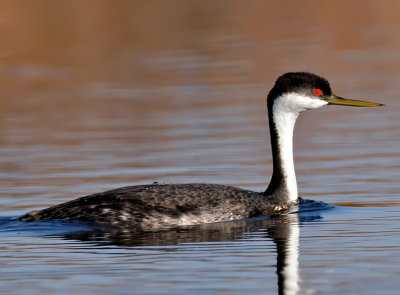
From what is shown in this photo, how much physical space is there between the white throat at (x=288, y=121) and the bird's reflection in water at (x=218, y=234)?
27.5 inches

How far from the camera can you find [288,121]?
14023 millimetres

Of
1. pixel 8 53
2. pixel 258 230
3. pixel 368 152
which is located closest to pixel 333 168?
pixel 368 152

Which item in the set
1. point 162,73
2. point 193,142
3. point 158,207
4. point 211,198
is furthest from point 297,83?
point 162,73

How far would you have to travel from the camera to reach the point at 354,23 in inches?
1326

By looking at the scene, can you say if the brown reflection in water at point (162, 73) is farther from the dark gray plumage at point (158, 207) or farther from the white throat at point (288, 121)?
the dark gray plumage at point (158, 207)

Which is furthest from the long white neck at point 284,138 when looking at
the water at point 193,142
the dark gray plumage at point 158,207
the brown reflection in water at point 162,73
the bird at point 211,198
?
the brown reflection in water at point 162,73

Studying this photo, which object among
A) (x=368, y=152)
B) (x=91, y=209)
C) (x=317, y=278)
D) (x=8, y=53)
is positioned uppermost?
(x=8, y=53)

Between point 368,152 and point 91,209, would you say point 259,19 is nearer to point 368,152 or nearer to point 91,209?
point 368,152

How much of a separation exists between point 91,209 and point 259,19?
23.3 m

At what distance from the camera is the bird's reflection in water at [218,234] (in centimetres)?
1159

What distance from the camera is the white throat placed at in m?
13.8

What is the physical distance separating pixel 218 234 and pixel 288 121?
7.84ft

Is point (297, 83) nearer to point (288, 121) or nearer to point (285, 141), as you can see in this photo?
point (288, 121)

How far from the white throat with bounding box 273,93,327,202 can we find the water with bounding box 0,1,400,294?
0.41 metres
